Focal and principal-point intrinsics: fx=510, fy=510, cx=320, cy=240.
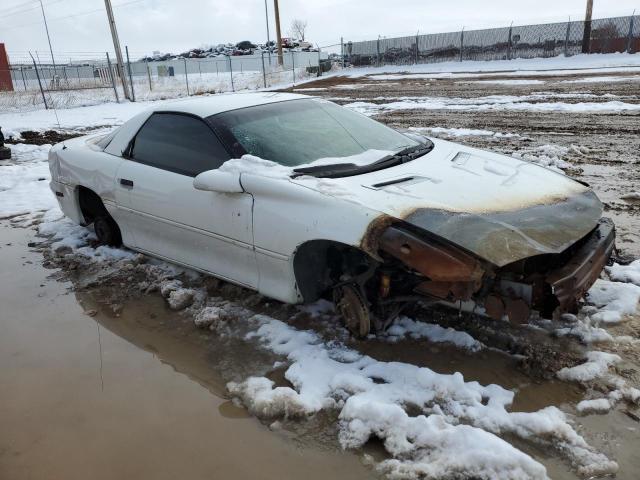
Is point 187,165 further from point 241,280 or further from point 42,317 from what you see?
point 42,317

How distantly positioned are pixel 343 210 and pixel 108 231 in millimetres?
2677

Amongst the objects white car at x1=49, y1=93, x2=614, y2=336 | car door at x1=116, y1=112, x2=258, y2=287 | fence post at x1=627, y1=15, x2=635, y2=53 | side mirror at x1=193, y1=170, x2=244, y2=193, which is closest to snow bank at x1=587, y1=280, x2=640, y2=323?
white car at x1=49, y1=93, x2=614, y2=336

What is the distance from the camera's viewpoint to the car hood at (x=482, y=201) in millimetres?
2445

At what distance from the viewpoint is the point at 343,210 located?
2.66 meters

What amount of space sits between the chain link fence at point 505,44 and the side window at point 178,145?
3160 cm

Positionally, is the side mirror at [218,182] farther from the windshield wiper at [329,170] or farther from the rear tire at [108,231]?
the rear tire at [108,231]

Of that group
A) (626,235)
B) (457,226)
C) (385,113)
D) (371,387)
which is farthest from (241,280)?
(385,113)

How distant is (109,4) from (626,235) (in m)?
22.7

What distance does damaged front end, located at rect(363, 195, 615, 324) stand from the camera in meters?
2.39

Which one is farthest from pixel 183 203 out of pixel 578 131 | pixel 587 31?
pixel 587 31

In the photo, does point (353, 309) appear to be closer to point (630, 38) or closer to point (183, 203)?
point (183, 203)

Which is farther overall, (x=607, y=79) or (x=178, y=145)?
(x=607, y=79)

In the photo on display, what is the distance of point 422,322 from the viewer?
314cm

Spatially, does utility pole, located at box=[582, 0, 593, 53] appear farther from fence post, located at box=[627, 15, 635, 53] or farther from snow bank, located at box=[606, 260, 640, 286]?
snow bank, located at box=[606, 260, 640, 286]
